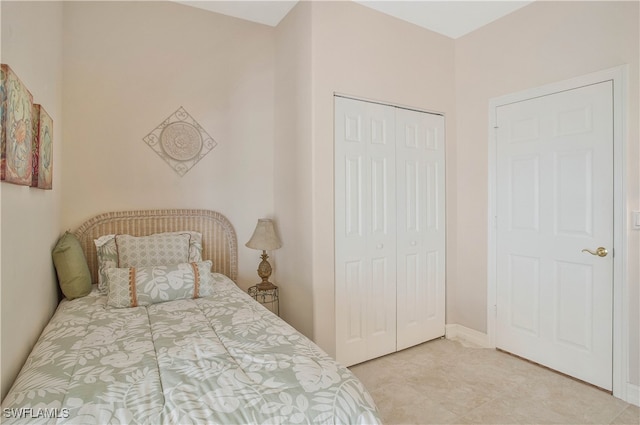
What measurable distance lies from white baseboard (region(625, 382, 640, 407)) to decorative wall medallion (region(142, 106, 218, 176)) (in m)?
3.45

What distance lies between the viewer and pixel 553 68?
8.30ft

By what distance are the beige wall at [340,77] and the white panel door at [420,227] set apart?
0.26m

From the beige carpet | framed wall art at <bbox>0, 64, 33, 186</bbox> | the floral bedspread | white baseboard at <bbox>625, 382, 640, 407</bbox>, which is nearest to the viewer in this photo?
the floral bedspread

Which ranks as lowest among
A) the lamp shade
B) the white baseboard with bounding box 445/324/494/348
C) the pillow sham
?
the white baseboard with bounding box 445/324/494/348

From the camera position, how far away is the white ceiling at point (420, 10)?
2660 mm

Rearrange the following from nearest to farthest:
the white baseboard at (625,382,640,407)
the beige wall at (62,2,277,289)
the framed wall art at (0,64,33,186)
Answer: the framed wall art at (0,64,33,186) < the white baseboard at (625,382,640,407) < the beige wall at (62,2,277,289)

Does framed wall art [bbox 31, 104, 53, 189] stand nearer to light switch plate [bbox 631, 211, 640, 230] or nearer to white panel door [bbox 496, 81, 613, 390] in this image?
white panel door [bbox 496, 81, 613, 390]

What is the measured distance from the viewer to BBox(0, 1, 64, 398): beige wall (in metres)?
1.32

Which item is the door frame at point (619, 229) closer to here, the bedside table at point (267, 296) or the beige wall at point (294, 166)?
the beige wall at point (294, 166)

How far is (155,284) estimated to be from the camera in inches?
81.3

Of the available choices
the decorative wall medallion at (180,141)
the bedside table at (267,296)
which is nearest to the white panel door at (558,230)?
the bedside table at (267,296)

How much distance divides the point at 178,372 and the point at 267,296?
5.57ft

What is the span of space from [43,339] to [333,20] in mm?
2669

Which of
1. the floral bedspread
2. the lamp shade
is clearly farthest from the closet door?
the floral bedspread
